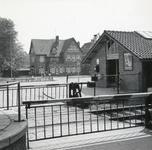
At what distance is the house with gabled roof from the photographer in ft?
54.9

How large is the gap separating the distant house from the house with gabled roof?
145 ft

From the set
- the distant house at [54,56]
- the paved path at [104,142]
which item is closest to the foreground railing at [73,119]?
the paved path at [104,142]

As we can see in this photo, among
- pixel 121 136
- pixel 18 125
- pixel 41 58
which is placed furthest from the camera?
pixel 41 58

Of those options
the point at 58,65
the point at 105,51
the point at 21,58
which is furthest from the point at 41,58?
the point at 105,51

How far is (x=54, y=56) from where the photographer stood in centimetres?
6762

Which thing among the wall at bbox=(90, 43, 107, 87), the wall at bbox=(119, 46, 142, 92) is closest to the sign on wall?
the wall at bbox=(119, 46, 142, 92)

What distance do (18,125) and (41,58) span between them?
63.4 metres

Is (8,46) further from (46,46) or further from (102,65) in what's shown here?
(102,65)

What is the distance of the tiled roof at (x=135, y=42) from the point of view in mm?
16359

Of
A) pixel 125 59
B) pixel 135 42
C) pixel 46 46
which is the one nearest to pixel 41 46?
pixel 46 46

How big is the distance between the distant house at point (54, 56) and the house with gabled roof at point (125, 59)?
4416 centimetres

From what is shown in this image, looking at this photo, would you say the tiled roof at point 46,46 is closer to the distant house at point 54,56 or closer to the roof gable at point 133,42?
the distant house at point 54,56

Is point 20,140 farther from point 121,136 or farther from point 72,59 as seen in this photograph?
point 72,59

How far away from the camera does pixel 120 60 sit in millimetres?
19266
